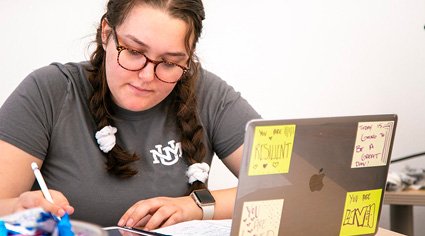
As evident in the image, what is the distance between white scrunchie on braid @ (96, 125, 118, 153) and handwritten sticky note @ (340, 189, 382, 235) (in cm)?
63

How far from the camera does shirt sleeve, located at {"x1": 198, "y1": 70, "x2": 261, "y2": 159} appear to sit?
4.86ft

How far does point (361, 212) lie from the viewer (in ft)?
3.28

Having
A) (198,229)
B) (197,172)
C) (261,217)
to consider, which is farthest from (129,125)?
(261,217)

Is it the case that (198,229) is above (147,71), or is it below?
below

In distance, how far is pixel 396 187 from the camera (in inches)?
70.4

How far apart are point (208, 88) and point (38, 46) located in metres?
0.75

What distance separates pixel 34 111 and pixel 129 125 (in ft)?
0.82

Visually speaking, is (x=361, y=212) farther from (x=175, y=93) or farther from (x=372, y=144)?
(x=175, y=93)

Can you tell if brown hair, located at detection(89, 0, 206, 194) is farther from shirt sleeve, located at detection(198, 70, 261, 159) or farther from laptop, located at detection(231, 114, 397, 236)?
laptop, located at detection(231, 114, 397, 236)

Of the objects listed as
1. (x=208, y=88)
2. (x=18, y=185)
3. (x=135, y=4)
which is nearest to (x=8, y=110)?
(x=18, y=185)

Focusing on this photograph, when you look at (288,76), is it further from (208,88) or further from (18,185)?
(18,185)

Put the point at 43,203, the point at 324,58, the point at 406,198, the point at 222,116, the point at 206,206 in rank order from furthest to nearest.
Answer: the point at 324,58 → the point at 406,198 → the point at 222,116 → the point at 206,206 → the point at 43,203

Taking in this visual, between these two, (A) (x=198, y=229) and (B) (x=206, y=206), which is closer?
(A) (x=198, y=229)

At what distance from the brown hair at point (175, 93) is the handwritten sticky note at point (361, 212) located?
19.7 inches
